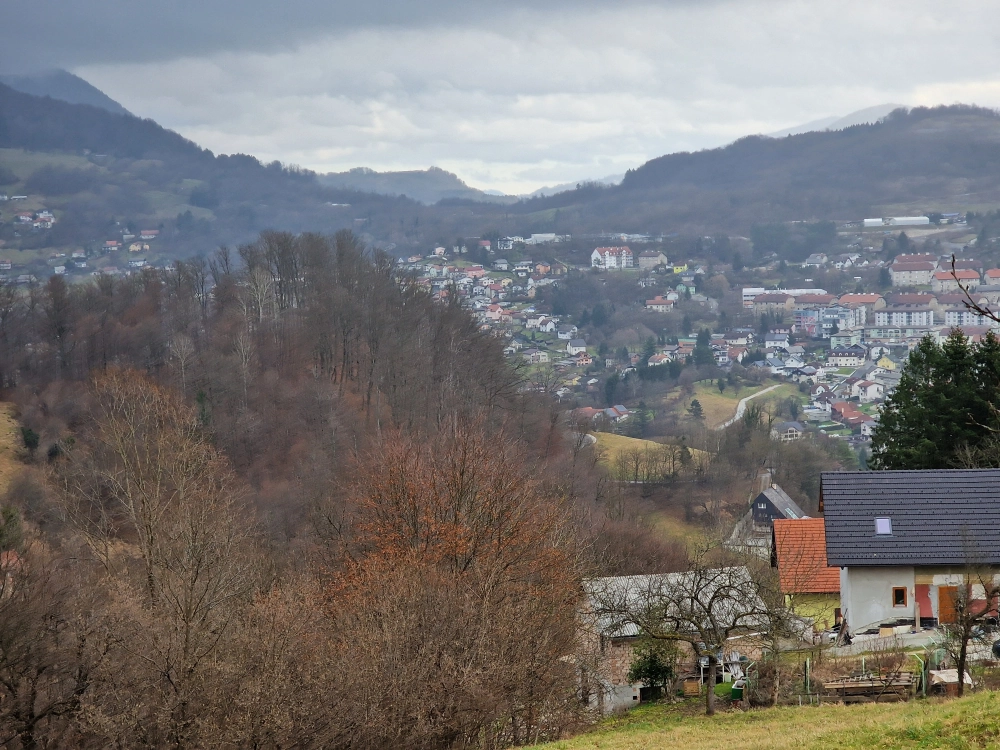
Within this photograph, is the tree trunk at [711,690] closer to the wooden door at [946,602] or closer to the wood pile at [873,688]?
the wood pile at [873,688]

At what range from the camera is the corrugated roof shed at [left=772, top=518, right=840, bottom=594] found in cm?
2059

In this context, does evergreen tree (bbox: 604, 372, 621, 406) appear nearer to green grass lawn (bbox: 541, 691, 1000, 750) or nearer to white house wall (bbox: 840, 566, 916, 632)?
white house wall (bbox: 840, 566, 916, 632)

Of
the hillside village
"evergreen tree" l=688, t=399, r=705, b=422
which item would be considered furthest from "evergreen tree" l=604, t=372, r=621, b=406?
"evergreen tree" l=688, t=399, r=705, b=422

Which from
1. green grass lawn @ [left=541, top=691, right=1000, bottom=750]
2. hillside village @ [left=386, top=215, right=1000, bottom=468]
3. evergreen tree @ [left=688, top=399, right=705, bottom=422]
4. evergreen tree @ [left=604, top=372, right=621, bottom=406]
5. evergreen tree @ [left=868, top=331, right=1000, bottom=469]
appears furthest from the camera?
hillside village @ [left=386, top=215, right=1000, bottom=468]

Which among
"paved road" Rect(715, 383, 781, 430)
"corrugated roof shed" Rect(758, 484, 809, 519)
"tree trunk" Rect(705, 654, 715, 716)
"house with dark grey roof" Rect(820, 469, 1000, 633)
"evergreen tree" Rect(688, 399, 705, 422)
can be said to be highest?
"house with dark grey roof" Rect(820, 469, 1000, 633)

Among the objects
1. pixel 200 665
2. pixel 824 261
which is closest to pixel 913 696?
pixel 200 665

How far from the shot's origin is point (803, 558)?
21.5m

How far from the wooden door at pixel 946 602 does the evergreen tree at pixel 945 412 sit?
8079 mm

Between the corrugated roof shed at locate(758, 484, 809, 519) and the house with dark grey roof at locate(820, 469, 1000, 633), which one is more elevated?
the house with dark grey roof at locate(820, 469, 1000, 633)

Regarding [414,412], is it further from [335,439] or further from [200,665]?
[200,665]

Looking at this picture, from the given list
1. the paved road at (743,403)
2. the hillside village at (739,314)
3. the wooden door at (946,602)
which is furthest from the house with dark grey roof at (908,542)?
the paved road at (743,403)

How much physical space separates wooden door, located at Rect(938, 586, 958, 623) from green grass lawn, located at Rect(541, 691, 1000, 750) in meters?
5.27

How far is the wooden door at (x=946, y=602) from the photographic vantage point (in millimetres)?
18438

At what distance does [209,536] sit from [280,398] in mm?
28098
